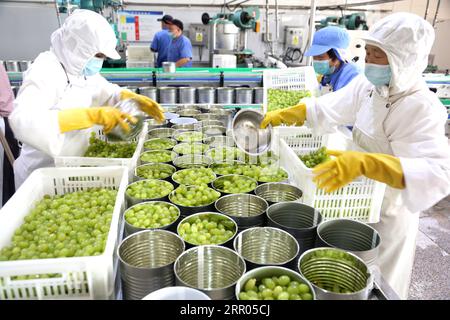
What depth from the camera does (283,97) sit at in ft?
9.57

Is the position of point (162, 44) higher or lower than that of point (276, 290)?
higher

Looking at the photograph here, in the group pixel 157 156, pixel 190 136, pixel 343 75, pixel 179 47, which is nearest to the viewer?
pixel 157 156

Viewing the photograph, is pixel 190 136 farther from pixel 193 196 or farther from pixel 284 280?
pixel 284 280

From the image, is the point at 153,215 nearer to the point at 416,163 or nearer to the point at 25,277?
the point at 25,277

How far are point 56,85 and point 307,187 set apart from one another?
4.81 ft

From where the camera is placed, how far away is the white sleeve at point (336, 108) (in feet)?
6.52

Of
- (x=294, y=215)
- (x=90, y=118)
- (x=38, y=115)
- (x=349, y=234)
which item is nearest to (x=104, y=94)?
(x=90, y=118)

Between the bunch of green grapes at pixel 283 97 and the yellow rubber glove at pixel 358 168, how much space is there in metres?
1.55

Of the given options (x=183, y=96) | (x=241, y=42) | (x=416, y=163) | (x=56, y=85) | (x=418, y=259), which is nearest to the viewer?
(x=416, y=163)

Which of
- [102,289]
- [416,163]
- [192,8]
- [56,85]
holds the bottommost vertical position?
[102,289]

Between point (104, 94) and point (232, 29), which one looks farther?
point (232, 29)

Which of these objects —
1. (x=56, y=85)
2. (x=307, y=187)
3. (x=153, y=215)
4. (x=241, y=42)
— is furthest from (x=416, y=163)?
(x=241, y=42)

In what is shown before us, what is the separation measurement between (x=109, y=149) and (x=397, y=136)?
1.61 m

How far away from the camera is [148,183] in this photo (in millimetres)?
1603
